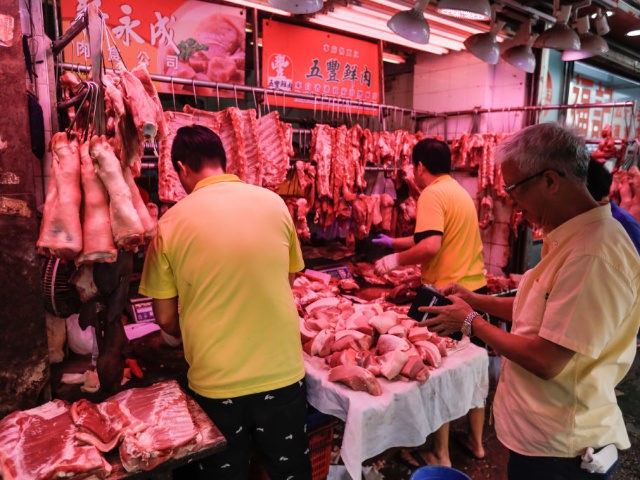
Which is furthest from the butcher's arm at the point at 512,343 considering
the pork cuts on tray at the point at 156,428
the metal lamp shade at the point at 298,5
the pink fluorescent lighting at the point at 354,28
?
the pink fluorescent lighting at the point at 354,28

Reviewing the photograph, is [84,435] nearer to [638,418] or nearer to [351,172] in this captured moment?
[351,172]

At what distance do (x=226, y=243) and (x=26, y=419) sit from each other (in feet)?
4.25

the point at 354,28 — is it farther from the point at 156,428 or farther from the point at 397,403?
the point at 156,428

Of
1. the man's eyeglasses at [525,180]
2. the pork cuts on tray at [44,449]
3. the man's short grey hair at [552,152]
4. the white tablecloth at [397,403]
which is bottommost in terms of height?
the white tablecloth at [397,403]

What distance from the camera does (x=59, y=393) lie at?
2.74 meters

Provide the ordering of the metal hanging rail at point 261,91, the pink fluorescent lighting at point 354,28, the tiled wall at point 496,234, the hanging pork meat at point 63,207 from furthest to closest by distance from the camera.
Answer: the tiled wall at point 496,234 → the pink fluorescent lighting at point 354,28 → the metal hanging rail at point 261,91 → the hanging pork meat at point 63,207

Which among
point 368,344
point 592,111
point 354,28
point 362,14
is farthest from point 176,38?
point 592,111

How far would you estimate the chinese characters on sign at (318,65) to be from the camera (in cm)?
541

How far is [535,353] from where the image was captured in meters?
1.93

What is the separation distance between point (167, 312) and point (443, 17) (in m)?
4.99

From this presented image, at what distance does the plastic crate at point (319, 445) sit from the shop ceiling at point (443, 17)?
4.19 m

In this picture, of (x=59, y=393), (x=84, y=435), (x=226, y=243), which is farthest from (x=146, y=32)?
(x=84, y=435)

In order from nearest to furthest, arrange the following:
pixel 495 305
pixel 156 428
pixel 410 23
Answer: pixel 156 428
pixel 495 305
pixel 410 23

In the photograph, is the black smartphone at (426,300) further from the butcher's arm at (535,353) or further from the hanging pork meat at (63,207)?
the hanging pork meat at (63,207)
